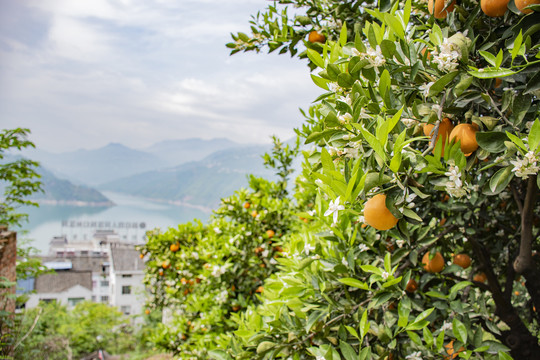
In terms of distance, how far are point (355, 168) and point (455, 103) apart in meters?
0.34

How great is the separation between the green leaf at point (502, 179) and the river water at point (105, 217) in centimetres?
10080

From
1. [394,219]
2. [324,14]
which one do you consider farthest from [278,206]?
[394,219]

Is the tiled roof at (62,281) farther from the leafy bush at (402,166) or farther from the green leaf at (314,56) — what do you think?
the green leaf at (314,56)

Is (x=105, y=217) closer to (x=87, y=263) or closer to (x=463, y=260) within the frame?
(x=87, y=263)

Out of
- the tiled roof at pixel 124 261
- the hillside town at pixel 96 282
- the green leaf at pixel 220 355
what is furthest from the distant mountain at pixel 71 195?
the green leaf at pixel 220 355

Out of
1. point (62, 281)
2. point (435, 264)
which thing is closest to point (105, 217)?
point (62, 281)

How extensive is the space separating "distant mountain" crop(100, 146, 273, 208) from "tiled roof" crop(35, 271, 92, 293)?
75.4m

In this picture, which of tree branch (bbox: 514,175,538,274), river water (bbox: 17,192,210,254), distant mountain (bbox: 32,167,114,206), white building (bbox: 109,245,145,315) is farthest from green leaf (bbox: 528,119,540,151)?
distant mountain (bbox: 32,167,114,206)

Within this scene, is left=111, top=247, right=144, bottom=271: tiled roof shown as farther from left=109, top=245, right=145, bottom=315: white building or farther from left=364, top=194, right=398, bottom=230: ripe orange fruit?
left=364, top=194, right=398, bottom=230: ripe orange fruit

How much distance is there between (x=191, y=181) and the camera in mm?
141625

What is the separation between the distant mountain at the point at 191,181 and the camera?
121 meters

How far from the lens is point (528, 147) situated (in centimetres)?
63

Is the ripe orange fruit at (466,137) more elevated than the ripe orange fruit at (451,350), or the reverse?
the ripe orange fruit at (466,137)

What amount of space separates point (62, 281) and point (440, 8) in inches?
1507
